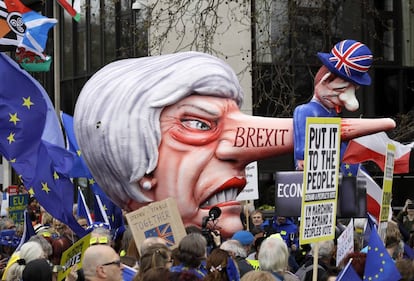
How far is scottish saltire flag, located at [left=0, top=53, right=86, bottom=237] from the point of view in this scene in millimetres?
11648

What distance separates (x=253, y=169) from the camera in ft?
45.4

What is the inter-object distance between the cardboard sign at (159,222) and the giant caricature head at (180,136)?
0.81 m

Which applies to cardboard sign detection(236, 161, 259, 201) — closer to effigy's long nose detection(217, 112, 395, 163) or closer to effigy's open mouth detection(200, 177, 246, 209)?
effigy's open mouth detection(200, 177, 246, 209)

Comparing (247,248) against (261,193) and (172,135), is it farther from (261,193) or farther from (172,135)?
(261,193)

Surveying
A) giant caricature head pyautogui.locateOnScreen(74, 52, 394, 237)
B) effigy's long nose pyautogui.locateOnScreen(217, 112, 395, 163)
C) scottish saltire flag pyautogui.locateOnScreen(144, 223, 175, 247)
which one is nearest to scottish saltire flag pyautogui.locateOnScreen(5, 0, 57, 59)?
giant caricature head pyautogui.locateOnScreen(74, 52, 394, 237)

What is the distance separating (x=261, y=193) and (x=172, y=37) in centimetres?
393

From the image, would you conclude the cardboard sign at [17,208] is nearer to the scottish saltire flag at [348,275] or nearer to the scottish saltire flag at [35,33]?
the scottish saltire flag at [35,33]

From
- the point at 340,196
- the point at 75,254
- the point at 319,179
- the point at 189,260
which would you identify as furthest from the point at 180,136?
the point at 189,260

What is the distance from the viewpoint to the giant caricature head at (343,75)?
11.0 m

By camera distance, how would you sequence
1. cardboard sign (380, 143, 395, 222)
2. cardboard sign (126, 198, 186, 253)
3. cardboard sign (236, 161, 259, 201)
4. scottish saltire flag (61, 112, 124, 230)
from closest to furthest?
cardboard sign (126, 198, 186, 253)
cardboard sign (380, 143, 395, 222)
scottish saltire flag (61, 112, 124, 230)
cardboard sign (236, 161, 259, 201)

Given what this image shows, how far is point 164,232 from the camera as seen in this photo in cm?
970

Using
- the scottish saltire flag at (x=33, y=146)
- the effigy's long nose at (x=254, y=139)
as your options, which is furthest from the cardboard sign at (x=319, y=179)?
the scottish saltire flag at (x=33, y=146)

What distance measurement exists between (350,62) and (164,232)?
8.80ft

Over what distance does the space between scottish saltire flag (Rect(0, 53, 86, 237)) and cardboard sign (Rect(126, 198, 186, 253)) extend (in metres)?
2.03
